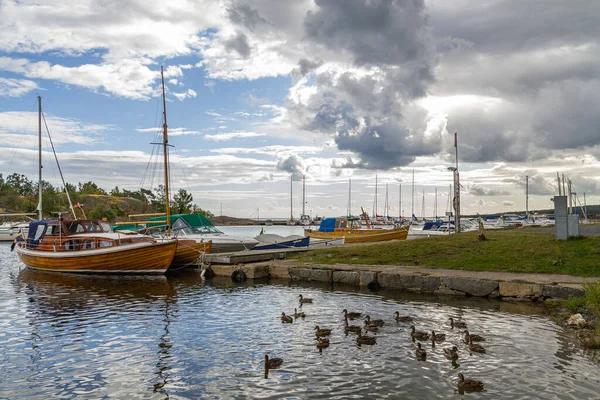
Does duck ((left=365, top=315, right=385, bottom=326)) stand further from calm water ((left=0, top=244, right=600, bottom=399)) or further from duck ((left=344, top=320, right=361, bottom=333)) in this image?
duck ((left=344, top=320, right=361, bottom=333))

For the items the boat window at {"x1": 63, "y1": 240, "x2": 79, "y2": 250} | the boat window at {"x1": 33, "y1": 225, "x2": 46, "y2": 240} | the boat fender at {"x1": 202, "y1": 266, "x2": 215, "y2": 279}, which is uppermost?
the boat window at {"x1": 33, "y1": 225, "x2": 46, "y2": 240}

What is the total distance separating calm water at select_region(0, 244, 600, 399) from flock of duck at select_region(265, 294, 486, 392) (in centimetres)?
19

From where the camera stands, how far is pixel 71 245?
2978 centimetres

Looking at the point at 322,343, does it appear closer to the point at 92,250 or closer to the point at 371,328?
the point at 371,328

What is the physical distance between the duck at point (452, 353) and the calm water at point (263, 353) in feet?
0.51

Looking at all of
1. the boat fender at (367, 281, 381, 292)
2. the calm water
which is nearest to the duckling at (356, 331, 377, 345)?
the calm water

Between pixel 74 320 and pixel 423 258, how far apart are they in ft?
52.0

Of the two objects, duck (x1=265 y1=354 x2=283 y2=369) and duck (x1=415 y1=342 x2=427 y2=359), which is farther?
duck (x1=415 y1=342 x2=427 y2=359)

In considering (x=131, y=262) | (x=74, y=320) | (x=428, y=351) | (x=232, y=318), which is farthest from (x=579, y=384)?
(x=131, y=262)

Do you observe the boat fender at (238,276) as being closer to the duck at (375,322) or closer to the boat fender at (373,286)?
the boat fender at (373,286)

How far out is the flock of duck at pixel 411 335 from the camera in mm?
8617

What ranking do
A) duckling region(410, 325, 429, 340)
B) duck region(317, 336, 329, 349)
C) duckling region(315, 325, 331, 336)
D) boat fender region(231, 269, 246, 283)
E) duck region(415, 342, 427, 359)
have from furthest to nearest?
boat fender region(231, 269, 246, 283)
duckling region(315, 325, 331, 336)
duckling region(410, 325, 429, 340)
duck region(317, 336, 329, 349)
duck region(415, 342, 427, 359)

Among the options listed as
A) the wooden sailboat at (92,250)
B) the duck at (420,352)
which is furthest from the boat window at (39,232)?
the duck at (420,352)

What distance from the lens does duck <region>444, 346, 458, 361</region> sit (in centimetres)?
1012
